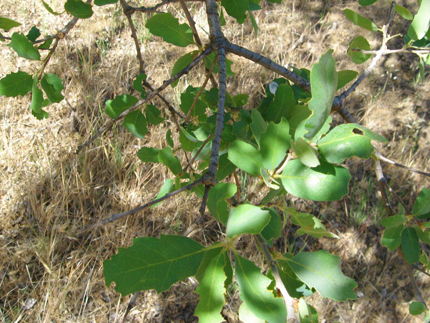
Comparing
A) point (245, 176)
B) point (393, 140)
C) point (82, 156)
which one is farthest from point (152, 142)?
point (393, 140)

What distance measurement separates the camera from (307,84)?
794 millimetres

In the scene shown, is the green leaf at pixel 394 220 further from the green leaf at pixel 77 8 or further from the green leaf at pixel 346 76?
the green leaf at pixel 77 8

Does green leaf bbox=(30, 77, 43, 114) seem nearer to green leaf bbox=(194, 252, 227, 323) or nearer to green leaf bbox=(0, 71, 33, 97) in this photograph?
green leaf bbox=(0, 71, 33, 97)

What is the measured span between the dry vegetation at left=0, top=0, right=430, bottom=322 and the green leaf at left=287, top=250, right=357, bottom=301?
1275 mm

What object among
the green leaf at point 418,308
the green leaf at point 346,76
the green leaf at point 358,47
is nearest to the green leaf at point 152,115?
the green leaf at point 346,76

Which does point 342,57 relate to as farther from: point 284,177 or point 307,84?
point 284,177

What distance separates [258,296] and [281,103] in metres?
0.46

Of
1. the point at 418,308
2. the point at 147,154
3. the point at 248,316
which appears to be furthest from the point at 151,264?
the point at 418,308

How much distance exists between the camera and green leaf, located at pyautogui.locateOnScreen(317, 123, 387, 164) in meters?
0.46

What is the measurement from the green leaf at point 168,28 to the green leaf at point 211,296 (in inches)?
25.7

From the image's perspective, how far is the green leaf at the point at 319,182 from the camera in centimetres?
49

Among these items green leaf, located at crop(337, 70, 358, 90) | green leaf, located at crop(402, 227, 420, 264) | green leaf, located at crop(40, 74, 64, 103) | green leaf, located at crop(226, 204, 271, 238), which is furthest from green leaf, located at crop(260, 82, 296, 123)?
green leaf, located at crop(40, 74, 64, 103)

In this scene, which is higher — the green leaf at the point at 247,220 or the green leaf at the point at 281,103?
the green leaf at the point at 281,103

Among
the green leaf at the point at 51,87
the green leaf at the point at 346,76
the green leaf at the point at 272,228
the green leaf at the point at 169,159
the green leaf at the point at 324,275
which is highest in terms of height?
the green leaf at the point at 51,87
